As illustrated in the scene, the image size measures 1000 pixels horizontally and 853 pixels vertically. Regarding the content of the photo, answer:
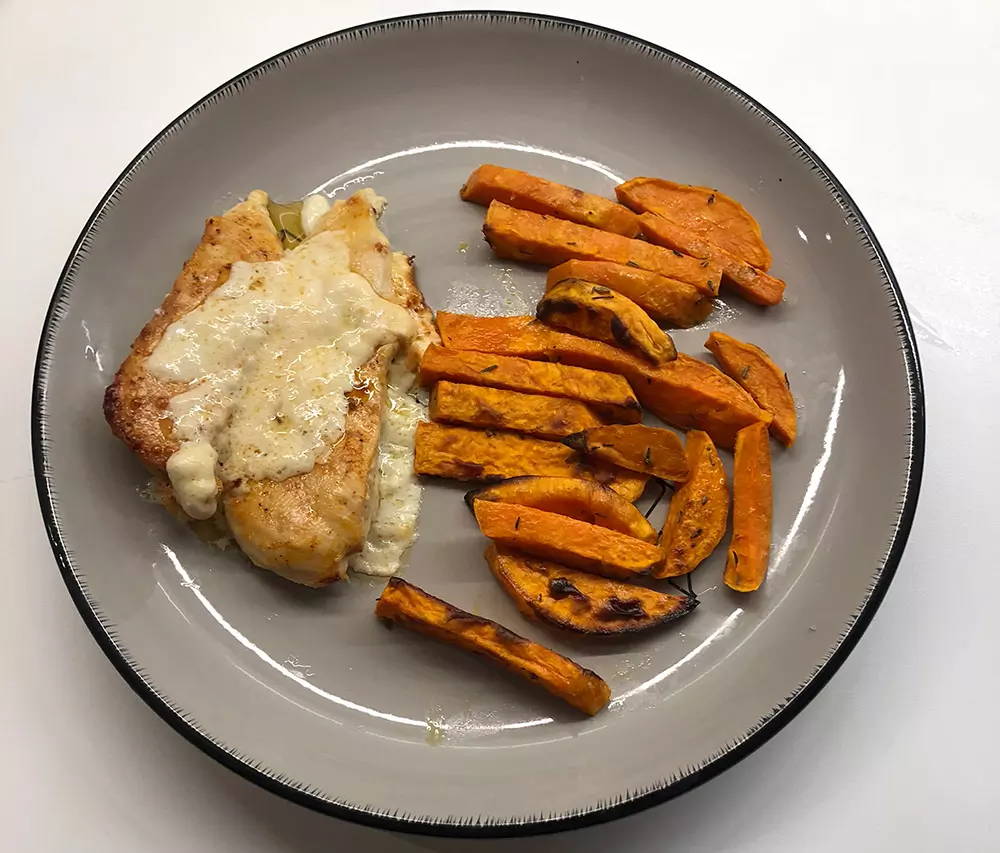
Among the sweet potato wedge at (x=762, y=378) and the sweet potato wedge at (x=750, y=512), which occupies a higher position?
the sweet potato wedge at (x=762, y=378)

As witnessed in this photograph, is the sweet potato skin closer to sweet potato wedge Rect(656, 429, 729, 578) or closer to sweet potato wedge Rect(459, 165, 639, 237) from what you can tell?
sweet potato wedge Rect(656, 429, 729, 578)

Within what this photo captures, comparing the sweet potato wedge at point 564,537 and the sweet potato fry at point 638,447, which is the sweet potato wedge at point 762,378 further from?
the sweet potato wedge at point 564,537

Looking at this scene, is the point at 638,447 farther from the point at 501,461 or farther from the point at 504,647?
the point at 504,647

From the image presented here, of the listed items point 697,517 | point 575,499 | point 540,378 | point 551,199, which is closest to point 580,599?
point 575,499

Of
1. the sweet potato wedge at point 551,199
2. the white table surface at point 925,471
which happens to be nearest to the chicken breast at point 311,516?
the white table surface at point 925,471

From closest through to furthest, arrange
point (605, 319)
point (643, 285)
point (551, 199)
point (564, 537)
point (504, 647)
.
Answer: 1. point (504, 647)
2. point (564, 537)
3. point (605, 319)
4. point (643, 285)
5. point (551, 199)

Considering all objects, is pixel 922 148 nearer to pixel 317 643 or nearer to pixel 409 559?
pixel 409 559

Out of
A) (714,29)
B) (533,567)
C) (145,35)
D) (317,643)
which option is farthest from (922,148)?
(145,35)
